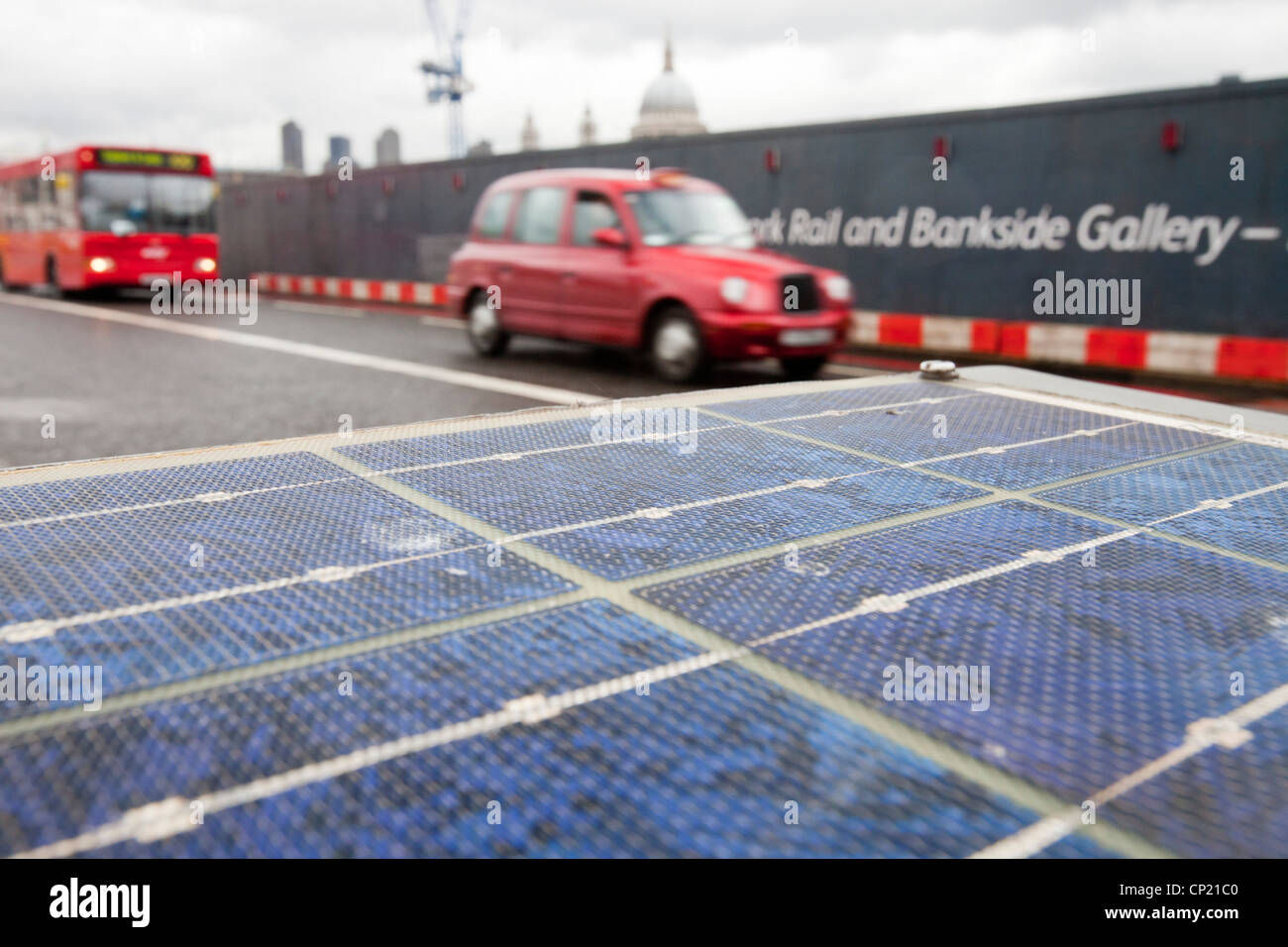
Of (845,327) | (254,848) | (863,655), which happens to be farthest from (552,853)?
(845,327)

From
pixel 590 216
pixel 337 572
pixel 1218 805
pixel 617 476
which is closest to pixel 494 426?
pixel 617 476

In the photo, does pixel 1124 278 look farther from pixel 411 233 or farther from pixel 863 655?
pixel 411 233

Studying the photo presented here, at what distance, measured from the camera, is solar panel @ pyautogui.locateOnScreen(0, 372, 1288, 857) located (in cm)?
175

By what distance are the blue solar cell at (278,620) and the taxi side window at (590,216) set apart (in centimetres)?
830

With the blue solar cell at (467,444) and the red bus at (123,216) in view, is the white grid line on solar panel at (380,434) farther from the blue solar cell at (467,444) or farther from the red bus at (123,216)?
the red bus at (123,216)

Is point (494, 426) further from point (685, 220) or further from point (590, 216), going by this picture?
point (590, 216)

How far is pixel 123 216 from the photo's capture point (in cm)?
2141

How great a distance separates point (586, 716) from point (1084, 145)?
443 inches

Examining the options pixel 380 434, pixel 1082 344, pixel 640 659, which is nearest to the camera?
pixel 640 659

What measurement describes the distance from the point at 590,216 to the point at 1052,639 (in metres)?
9.08

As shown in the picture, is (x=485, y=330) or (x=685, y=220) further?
(x=485, y=330)

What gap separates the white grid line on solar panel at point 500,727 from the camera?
167cm

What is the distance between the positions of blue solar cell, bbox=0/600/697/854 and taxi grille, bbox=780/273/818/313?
772 centimetres

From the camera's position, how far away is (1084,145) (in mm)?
11594
